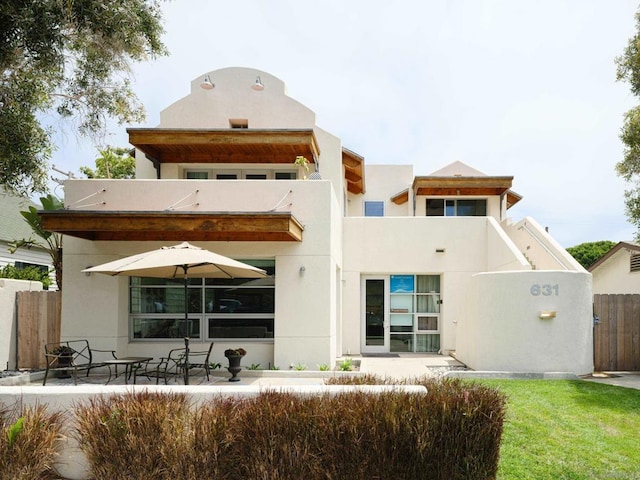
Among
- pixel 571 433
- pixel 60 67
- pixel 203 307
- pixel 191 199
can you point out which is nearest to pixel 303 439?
pixel 571 433

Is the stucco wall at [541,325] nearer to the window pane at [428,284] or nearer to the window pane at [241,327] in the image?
the window pane at [428,284]

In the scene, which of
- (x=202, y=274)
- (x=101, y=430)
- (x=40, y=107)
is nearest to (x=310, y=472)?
(x=101, y=430)

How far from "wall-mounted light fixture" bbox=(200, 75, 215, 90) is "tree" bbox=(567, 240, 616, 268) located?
4162 centimetres

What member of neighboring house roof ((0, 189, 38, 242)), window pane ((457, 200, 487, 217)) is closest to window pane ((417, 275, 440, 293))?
window pane ((457, 200, 487, 217))

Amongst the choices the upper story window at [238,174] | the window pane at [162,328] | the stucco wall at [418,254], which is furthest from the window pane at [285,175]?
the window pane at [162,328]

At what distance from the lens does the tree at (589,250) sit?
4428 cm

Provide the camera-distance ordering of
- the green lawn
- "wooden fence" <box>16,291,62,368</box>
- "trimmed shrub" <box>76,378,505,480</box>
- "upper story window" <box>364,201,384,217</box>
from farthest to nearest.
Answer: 1. "upper story window" <box>364,201,384,217</box>
2. "wooden fence" <box>16,291,62,368</box>
3. the green lawn
4. "trimmed shrub" <box>76,378,505,480</box>

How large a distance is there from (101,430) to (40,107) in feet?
28.9

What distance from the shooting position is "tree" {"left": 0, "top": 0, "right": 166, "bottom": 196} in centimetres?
903

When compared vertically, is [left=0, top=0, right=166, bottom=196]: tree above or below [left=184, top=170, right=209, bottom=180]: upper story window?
above

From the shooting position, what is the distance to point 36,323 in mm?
11898

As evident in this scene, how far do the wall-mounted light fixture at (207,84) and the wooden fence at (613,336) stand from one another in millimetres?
13030

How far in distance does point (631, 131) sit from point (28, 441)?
Answer: 51.2 feet

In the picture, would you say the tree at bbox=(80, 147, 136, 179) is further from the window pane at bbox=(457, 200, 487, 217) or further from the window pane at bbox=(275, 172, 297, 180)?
the window pane at bbox=(457, 200, 487, 217)
